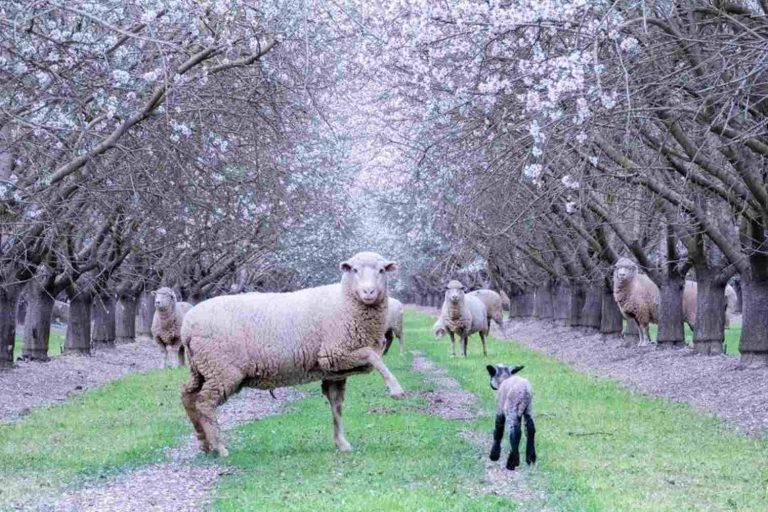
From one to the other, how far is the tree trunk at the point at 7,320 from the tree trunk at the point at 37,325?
3.00m

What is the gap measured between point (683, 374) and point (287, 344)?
1102 centimetres

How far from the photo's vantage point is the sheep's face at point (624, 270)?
88.9 feet

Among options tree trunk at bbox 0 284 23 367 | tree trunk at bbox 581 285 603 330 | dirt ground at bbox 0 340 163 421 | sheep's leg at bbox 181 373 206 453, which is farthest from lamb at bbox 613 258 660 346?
sheep's leg at bbox 181 373 206 453

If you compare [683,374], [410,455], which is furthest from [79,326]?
[410,455]

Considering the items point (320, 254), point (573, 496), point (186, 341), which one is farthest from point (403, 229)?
point (573, 496)

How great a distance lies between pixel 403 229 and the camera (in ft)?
134

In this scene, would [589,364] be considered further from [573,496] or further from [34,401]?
[573,496]

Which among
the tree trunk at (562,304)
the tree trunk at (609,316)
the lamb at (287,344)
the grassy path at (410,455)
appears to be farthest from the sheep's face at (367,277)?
the tree trunk at (562,304)

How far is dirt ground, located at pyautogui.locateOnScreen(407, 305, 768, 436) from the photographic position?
15.7 metres

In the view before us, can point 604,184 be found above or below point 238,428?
above

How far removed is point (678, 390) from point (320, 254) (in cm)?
2633

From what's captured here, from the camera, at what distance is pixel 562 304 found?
144 ft

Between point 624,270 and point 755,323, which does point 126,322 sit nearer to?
point 624,270

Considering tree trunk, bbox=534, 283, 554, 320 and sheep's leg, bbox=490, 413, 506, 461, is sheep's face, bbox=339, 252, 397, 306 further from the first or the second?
tree trunk, bbox=534, 283, 554, 320
